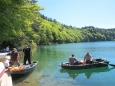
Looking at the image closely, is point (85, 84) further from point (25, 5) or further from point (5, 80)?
point (25, 5)

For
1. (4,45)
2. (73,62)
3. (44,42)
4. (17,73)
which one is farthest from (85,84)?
(44,42)

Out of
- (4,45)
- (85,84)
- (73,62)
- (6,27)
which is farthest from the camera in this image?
(4,45)

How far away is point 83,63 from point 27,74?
707cm

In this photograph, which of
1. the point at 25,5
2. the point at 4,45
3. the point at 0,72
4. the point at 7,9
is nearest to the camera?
the point at 0,72

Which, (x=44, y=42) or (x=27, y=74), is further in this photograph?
(x=44, y=42)

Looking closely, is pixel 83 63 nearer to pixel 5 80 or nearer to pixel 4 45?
pixel 5 80

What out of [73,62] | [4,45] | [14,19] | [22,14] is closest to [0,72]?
[14,19]

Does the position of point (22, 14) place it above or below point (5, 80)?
above

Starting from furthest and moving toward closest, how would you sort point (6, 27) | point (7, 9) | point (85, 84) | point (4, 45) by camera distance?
point (4, 45)
point (85, 84)
point (6, 27)
point (7, 9)

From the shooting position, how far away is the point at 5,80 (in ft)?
33.7

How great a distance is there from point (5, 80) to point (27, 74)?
16.3 ft

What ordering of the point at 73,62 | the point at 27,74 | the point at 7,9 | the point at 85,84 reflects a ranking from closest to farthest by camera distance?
the point at 7,9 → the point at 85,84 → the point at 27,74 → the point at 73,62

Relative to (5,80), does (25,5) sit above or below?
above

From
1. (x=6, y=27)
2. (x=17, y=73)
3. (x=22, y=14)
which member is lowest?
(x=17, y=73)
